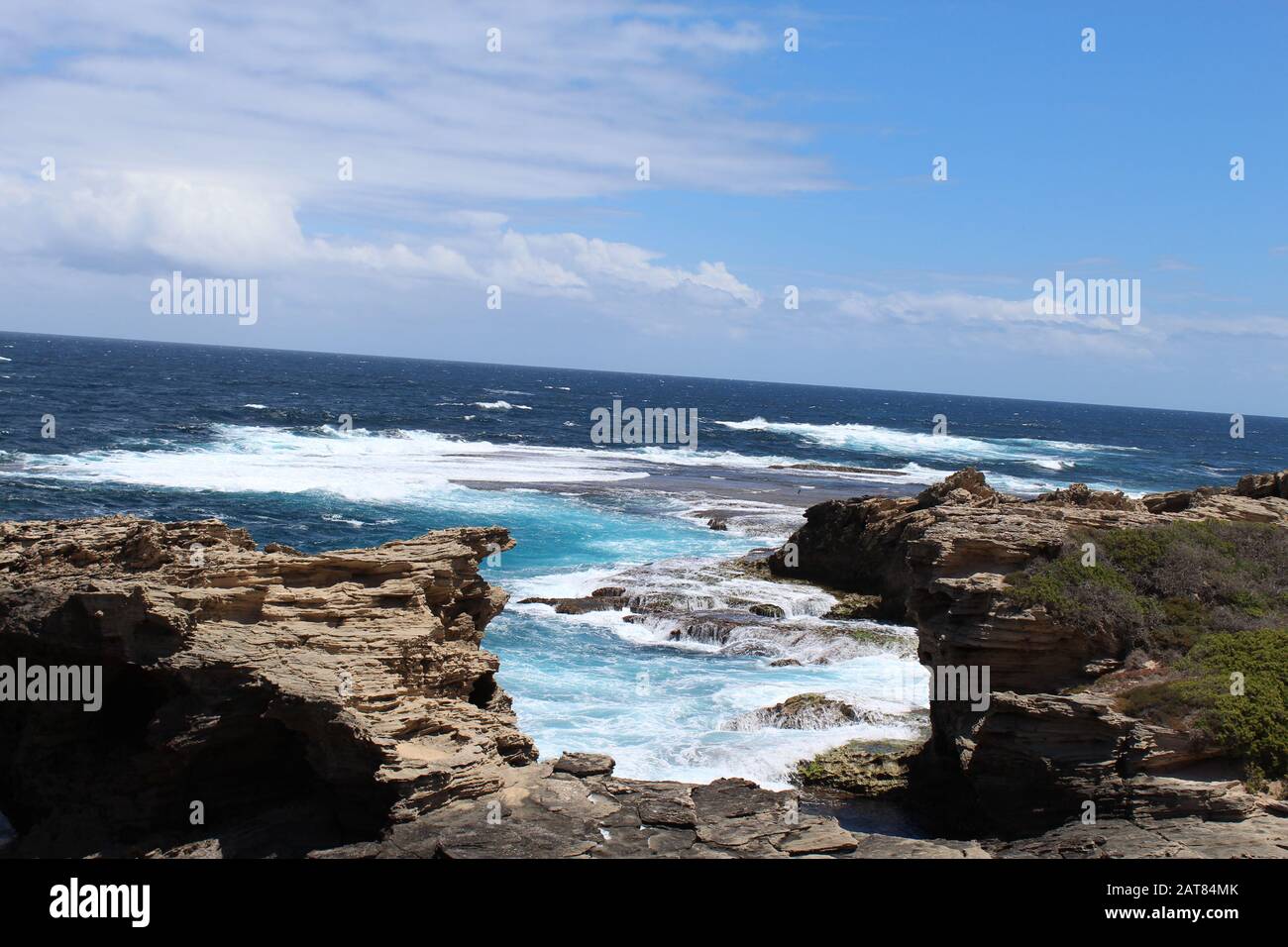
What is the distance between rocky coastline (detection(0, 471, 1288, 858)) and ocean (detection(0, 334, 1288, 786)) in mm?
5020

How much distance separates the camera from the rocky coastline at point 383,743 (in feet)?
39.8

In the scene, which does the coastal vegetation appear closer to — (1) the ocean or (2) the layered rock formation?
(2) the layered rock formation

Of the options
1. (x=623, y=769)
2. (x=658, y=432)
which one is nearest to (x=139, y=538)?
(x=623, y=769)

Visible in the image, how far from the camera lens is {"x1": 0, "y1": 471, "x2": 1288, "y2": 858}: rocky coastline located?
12.1m

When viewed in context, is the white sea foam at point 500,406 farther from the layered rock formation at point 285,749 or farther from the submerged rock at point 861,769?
the layered rock formation at point 285,749

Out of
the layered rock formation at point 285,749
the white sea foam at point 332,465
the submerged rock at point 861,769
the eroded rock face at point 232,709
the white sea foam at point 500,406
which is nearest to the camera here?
the layered rock formation at point 285,749

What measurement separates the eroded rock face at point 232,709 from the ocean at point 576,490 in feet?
19.9

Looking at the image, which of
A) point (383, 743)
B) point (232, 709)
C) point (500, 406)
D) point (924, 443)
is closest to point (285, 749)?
point (232, 709)

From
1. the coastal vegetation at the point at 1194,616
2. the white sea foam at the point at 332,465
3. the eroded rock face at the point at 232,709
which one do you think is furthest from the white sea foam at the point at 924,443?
the eroded rock face at the point at 232,709

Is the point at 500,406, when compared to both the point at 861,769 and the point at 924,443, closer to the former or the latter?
the point at 924,443

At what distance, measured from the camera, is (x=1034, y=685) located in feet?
53.2
